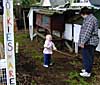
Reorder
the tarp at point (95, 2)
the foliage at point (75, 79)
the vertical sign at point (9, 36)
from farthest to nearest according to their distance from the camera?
the tarp at point (95, 2) < the foliage at point (75, 79) < the vertical sign at point (9, 36)

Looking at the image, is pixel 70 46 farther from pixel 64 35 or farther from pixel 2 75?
pixel 2 75

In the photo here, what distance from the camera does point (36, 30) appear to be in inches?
469

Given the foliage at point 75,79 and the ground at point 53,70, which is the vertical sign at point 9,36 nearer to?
the ground at point 53,70

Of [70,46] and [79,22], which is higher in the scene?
[79,22]

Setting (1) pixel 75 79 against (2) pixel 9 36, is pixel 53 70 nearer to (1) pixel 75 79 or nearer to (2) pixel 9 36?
(1) pixel 75 79

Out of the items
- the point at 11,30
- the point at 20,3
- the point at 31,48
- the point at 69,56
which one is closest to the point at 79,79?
the point at 69,56

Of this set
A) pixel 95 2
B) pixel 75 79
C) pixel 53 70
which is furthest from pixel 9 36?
pixel 95 2

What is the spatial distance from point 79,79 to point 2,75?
2.92 metres

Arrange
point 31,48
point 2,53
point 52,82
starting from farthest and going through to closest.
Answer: point 31,48 < point 52,82 < point 2,53

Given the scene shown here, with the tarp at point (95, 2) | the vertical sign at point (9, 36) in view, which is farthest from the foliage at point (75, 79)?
the tarp at point (95, 2)

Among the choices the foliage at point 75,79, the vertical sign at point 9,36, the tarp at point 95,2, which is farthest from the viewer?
the tarp at point 95,2

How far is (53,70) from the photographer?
715 cm

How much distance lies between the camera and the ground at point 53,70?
20.5 feet

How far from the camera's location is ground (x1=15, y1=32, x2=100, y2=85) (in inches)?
246
